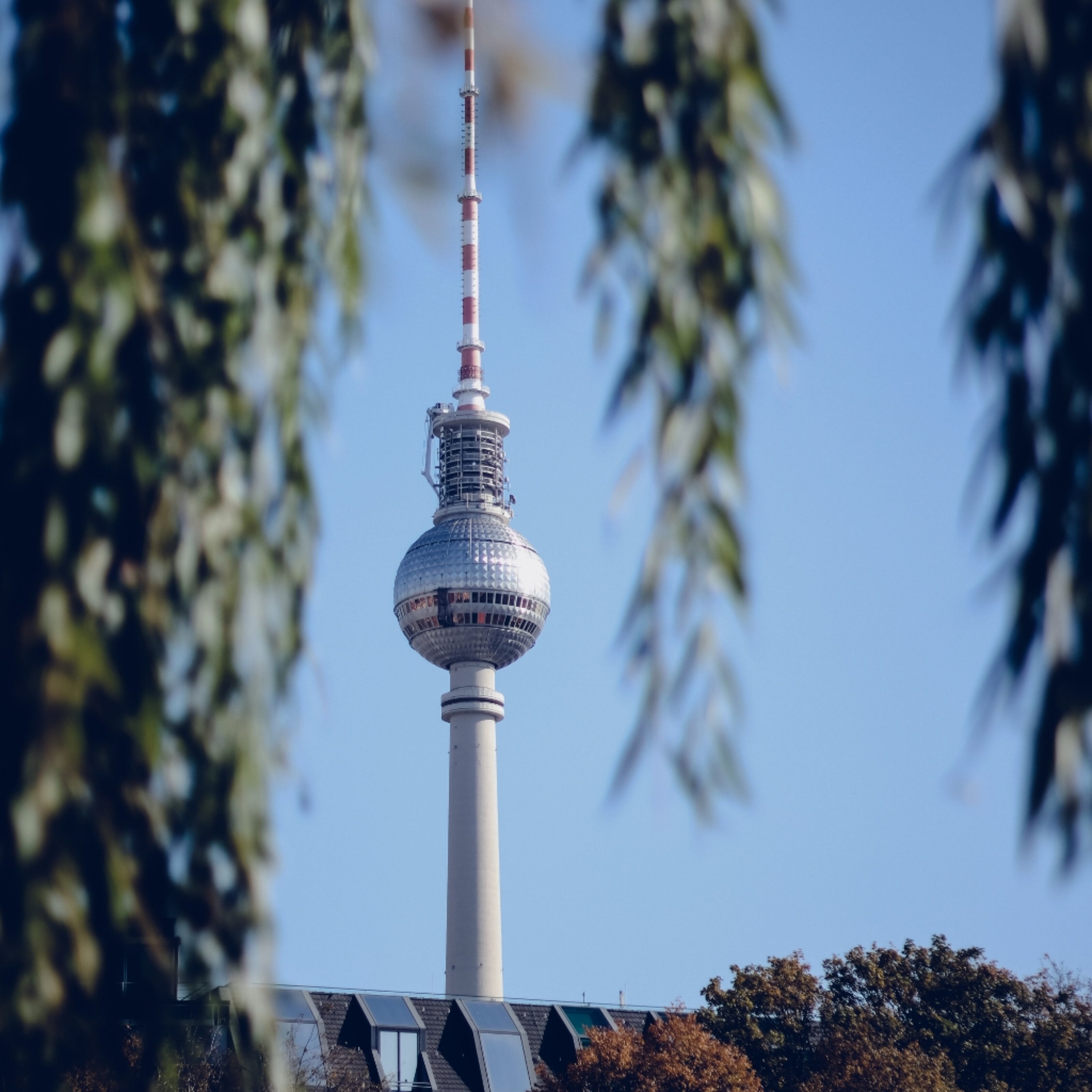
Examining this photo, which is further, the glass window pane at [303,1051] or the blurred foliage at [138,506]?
the glass window pane at [303,1051]

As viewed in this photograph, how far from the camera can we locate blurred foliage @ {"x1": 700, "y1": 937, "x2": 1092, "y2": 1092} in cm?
8619

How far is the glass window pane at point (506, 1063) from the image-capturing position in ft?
356

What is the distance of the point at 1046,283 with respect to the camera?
7.36 m

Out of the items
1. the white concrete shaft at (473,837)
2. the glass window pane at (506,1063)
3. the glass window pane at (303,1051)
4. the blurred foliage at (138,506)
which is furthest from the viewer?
the white concrete shaft at (473,837)

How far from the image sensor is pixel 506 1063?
362 feet

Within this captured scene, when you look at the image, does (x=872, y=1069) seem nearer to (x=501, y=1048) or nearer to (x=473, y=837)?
(x=501, y=1048)

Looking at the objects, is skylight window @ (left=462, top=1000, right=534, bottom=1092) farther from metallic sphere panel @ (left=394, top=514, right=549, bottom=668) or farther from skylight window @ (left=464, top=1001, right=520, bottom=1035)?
metallic sphere panel @ (left=394, top=514, right=549, bottom=668)

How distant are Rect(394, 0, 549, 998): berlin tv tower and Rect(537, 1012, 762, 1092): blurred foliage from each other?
10077cm

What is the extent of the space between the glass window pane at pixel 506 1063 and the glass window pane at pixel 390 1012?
4696mm

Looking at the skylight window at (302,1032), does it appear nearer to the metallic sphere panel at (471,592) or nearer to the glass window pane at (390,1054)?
the glass window pane at (390,1054)

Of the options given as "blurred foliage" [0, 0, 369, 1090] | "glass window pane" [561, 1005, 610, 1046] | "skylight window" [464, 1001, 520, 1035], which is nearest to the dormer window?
"skylight window" [464, 1001, 520, 1035]

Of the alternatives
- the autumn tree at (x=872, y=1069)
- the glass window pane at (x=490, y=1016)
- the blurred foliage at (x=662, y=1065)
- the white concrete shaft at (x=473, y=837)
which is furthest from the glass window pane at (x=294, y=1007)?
the white concrete shaft at (x=473, y=837)

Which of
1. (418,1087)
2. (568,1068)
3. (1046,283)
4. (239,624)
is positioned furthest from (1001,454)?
(418,1087)

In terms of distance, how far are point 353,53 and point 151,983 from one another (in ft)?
14.6
